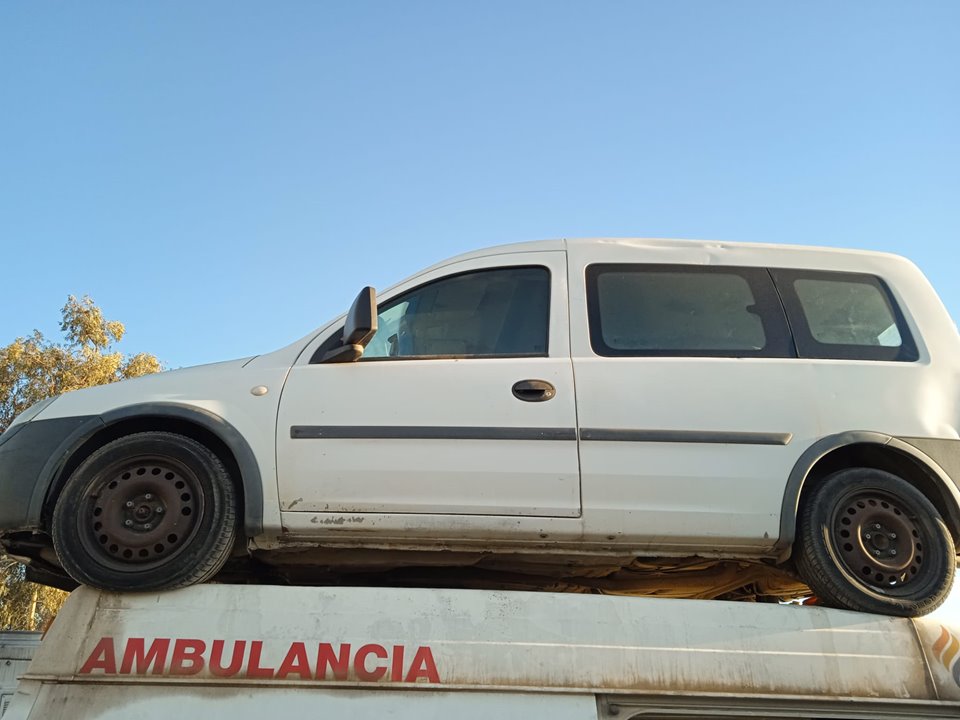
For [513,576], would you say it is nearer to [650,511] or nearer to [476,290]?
[650,511]

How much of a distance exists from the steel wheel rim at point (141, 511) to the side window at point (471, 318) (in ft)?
3.20

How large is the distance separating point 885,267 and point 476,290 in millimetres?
2116

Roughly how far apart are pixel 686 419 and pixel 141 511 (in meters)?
2.37

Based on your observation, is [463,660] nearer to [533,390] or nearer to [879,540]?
[533,390]

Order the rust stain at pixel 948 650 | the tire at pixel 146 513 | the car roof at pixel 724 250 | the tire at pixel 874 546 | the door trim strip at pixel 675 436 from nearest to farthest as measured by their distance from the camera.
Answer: the rust stain at pixel 948 650 < the tire at pixel 146 513 < the tire at pixel 874 546 < the door trim strip at pixel 675 436 < the car roof at pixel 724 250

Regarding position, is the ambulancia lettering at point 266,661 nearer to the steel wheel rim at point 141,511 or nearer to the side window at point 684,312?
the steel wheel rim at point 141,511

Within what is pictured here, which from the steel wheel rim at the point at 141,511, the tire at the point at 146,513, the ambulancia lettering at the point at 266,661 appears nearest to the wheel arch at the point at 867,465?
the ambulancia lettering at the point at 266,661

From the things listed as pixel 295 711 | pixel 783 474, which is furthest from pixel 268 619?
pixel 783 474

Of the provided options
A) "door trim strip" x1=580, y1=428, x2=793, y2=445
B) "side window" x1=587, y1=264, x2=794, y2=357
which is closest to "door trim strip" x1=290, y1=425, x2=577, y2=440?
"door trim strip" x1=580, y1=428, x2=793, y2=445

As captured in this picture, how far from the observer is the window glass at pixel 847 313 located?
3.67 metres

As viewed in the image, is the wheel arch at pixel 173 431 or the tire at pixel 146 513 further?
the wheel arch at pixel 173 431

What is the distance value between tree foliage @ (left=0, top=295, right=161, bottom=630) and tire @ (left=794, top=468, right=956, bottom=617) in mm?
19091

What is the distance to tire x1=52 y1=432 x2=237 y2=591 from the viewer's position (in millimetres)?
3033

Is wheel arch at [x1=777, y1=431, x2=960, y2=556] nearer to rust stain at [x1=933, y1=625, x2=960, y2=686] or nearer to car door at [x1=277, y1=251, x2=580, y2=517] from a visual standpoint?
rust stain at [x1=933, y1=625, x2=960, y2=686]
